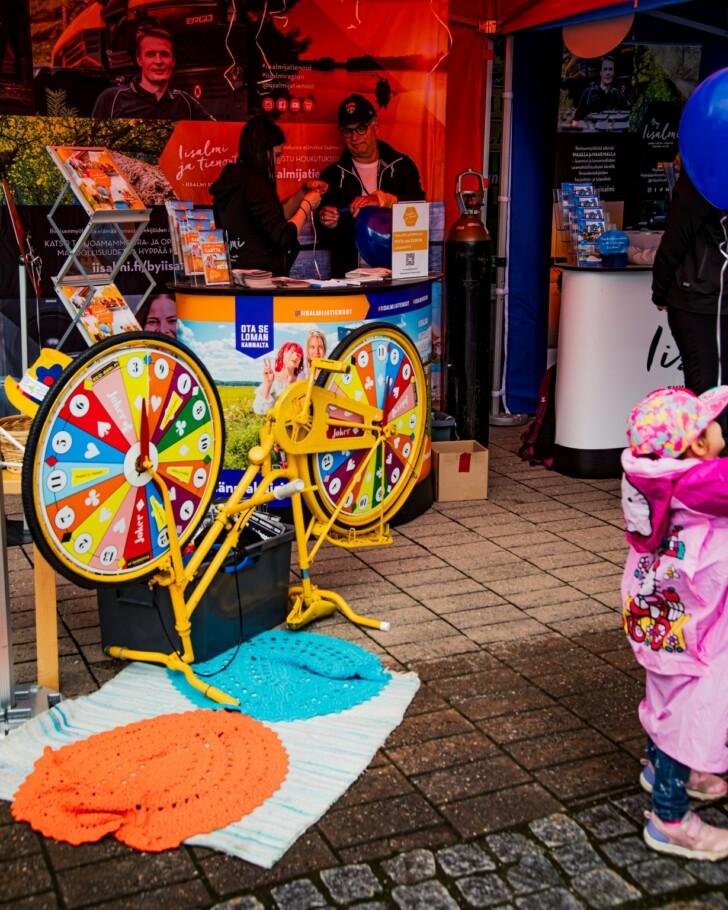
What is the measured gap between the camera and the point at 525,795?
11.1 feet

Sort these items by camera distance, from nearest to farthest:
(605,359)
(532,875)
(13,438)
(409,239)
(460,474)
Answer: (532,875) → (13,438) → (409,239) → (460,474) → (605,359)

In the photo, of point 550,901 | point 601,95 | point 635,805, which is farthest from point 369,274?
point 550,901

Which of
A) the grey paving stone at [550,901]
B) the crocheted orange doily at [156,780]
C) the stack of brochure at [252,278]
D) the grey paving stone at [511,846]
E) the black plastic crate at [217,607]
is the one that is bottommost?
the grey paving stone at [550,901]

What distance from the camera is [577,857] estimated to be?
121 inches

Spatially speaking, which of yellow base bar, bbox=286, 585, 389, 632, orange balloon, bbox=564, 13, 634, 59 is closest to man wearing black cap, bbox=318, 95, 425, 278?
orange balloon, bbox=564, 13, 634, 59

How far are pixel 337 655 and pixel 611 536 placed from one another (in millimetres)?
2045

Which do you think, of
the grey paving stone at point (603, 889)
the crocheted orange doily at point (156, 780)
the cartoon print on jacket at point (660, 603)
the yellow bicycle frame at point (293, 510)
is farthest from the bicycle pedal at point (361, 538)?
the grey paving stone at point (603, 889)

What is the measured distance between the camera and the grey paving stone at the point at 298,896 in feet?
9.43

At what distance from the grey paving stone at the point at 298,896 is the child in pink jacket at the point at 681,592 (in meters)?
0.93

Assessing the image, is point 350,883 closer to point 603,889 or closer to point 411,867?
point 411,867

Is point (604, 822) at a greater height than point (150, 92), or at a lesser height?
lesser

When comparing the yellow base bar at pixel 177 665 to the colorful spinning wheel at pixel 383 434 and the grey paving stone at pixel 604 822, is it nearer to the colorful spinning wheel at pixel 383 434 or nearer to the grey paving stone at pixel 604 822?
the colorful spinning wheel at pixel 383 434

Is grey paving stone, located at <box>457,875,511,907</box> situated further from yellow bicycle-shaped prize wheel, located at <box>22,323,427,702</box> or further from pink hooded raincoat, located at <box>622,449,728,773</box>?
yellow bicycle-shaped prize wheel, located at <box>22,323,427,702</box>

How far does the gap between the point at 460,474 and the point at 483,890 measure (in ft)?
11.5
